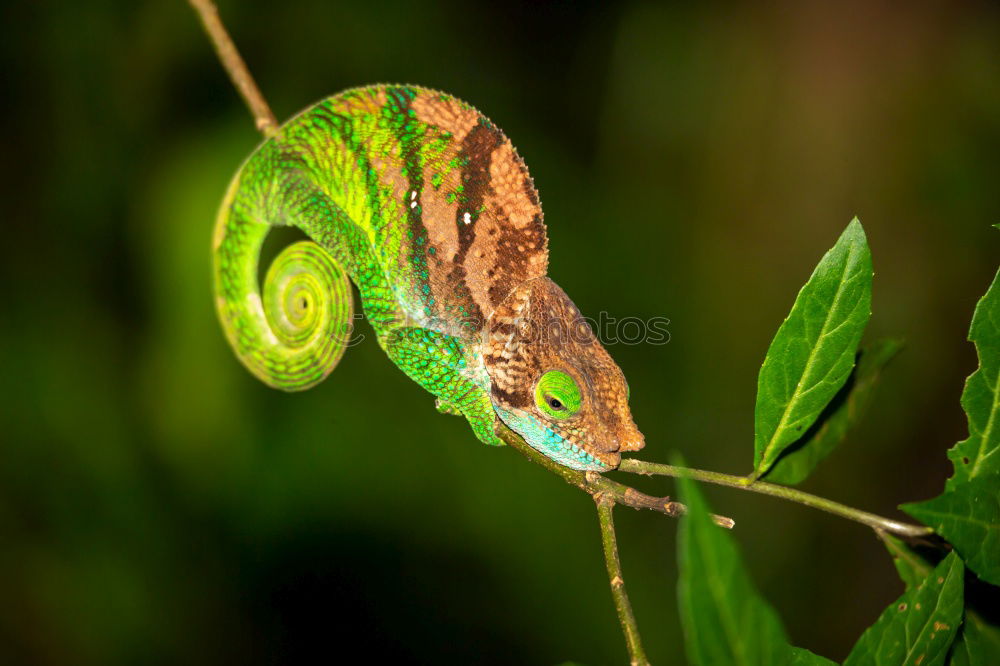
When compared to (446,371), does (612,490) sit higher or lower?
lower

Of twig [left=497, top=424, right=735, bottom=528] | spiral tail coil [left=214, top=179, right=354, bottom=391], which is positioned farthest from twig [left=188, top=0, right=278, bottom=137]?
twig [left=497, top=424, right=735, bottom=528]

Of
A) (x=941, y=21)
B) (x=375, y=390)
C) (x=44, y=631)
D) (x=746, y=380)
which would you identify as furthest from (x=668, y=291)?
(x=44, y=631)

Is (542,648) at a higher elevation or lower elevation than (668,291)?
lower

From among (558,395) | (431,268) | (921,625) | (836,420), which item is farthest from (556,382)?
(921,625)

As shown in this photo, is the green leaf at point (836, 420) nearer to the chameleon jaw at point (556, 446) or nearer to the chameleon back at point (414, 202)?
the chameleon jaw at point (556, 446)

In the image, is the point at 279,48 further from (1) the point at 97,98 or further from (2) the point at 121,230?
(2) the point at 121,230

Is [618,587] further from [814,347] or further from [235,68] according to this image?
[235,68]

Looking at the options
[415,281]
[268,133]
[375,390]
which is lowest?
[375,390]
